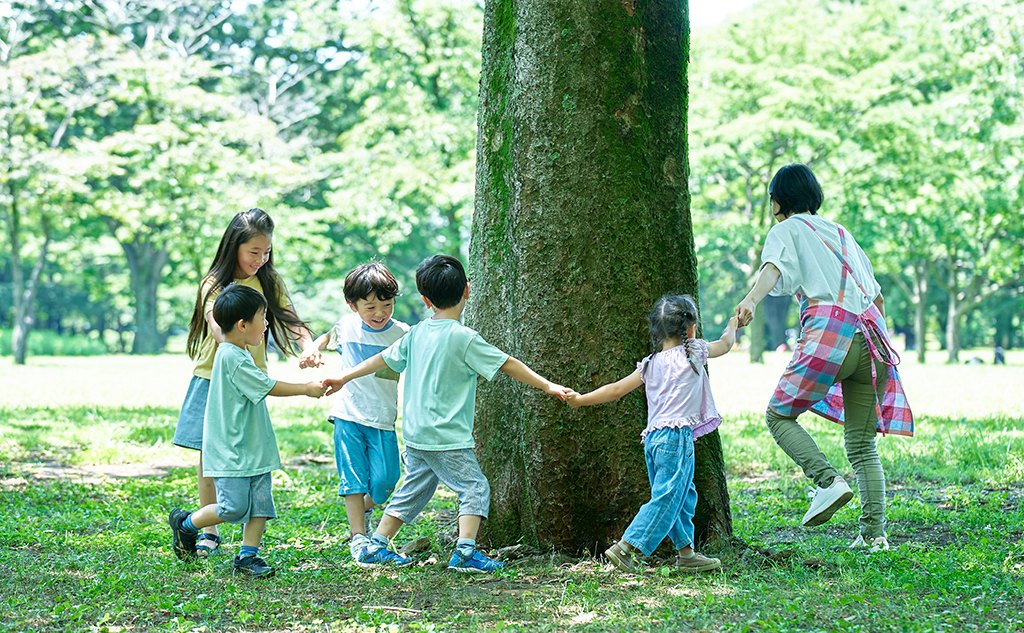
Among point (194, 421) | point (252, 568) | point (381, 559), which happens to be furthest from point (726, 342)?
point (194, 421)

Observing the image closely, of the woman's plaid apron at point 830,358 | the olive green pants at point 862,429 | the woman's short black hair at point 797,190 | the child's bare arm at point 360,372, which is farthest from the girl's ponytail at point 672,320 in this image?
the child's bare arm at point 360,372

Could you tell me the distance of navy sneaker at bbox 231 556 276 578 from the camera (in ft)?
13.1

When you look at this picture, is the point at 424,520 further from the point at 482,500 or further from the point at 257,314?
the point at 257,314

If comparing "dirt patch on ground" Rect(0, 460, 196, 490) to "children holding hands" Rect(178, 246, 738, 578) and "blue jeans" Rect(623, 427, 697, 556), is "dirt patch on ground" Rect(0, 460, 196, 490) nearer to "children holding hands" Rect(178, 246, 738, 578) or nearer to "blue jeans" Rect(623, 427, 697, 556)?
"children holding hands" Rect(178, 246, 738, 578)

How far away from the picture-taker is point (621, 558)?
386 cm

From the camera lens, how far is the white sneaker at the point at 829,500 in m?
3.98

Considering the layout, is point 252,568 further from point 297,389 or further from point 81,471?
point 81,471

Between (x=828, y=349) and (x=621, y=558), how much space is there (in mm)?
1414

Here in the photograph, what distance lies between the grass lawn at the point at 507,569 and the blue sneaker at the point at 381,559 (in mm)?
107

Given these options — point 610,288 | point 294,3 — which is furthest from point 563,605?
point 294,3

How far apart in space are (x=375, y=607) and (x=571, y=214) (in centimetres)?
198

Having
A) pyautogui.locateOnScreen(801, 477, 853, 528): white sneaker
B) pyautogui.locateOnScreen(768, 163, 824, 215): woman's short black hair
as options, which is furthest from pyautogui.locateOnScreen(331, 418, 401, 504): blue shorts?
pyautogui.locateOnScreen(768, 163, 824, 215): woman's short black hair

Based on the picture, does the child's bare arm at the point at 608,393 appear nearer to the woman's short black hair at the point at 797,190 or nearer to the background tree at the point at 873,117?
the woman's short black hair at the point at 797,190

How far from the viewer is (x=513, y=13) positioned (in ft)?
14.7
